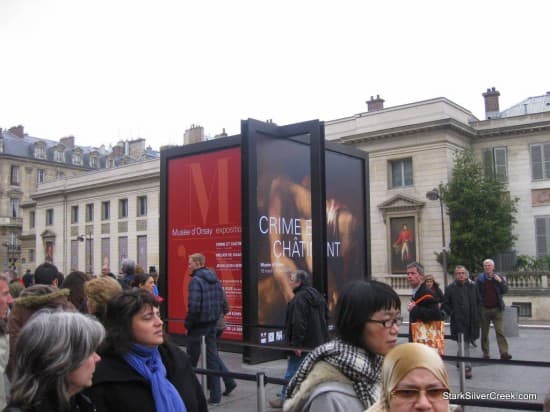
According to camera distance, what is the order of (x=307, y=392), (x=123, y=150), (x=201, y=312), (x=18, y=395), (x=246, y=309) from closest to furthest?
(x=307, y=392) < (x=18, y=395) < (x=201, y=312) < (x=246, y=309) < (x=123, y=150)

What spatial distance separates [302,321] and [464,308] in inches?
173

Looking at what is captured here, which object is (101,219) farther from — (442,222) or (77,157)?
(77,157)

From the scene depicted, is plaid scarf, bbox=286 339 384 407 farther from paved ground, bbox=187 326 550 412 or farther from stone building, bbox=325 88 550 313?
stone building, bbox=325 88 550 313

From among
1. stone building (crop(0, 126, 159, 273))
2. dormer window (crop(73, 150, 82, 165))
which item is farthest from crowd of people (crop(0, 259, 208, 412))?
dormer window (crop(73, 150, 82, 165))

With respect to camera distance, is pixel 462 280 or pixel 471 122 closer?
pixel 462 280

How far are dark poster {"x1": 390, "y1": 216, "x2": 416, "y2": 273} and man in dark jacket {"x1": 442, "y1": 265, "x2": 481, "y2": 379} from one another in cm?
2096

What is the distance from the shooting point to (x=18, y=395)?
2.48 m

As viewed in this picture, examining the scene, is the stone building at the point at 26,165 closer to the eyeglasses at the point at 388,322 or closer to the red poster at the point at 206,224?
the red poster at the point at 206,224

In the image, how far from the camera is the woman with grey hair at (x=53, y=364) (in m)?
2.50

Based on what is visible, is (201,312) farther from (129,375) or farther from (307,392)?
(307,392)

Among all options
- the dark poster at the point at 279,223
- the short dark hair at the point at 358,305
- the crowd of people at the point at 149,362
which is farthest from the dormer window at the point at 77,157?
the short dark hair at the point at 358,305

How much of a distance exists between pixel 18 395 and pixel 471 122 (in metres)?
34.0

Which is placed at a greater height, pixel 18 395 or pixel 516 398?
pixel 18 395

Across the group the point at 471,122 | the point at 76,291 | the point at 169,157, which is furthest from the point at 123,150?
the point at 76,291
